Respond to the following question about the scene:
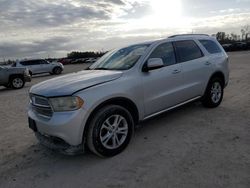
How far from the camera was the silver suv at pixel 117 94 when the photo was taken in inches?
143

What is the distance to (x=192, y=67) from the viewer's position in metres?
5.42

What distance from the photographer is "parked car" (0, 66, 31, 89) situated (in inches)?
533

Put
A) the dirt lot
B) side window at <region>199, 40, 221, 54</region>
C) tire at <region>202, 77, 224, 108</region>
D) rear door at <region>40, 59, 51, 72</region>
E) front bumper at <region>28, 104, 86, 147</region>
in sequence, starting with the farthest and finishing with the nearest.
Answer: rear door at <region>40, 59, 51, 72</region>, side window at <region>199, 40, 221, 54</region>, tire at <region>202, 77, 224, 108</region>, front bumper at <region>28, 104, 86, 147</region>, the dirt lot

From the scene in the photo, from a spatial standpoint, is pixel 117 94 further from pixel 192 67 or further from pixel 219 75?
pixel 219 75

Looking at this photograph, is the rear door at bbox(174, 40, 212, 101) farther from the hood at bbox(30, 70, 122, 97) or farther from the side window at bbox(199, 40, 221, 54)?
the hood at bbox(30, 70, 122, 97)

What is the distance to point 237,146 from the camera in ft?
13.2

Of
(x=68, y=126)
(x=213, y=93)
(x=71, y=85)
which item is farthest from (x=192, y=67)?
(x=68, y=126)

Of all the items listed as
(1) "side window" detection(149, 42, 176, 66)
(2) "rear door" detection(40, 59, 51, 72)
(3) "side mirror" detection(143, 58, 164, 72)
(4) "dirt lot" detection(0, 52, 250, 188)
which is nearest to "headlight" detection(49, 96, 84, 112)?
(4) "dirt lot" detection(0, 52, 250, 188)

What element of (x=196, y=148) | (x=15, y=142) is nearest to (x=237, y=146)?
(x=196, y=148)

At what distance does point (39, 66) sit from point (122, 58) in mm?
18795

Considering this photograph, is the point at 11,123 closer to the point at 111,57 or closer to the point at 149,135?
the point at 111,57

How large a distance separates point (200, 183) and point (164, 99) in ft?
6.40

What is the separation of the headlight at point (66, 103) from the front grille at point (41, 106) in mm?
122

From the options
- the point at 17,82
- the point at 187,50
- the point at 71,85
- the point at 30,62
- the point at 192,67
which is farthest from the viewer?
the point at 30,62
